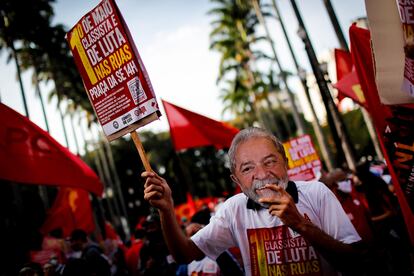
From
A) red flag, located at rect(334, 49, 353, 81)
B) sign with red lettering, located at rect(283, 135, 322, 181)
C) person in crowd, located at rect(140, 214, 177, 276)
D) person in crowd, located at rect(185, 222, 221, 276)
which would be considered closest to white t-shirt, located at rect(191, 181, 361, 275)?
person in crowd, located at rect(185, 222, 221, 276)

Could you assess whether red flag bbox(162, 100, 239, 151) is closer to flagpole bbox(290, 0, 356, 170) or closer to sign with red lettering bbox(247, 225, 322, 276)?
flagpole bbox(290, 0, 356, 170)

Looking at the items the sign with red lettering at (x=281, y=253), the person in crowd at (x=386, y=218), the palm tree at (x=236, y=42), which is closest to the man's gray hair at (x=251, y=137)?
the sign with red lettering at (x=281, y=253)

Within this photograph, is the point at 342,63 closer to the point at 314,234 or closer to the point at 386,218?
the point at 386,218

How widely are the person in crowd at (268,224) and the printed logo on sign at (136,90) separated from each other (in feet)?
1.83

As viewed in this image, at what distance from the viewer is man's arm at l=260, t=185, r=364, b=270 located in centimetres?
162

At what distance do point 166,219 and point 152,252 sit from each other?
3.32m

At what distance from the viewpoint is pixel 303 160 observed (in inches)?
259

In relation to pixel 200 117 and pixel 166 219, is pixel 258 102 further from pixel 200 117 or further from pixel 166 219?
pixel 166 219

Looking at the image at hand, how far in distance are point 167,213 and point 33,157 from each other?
140 inches

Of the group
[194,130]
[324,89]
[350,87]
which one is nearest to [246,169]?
[350,87]

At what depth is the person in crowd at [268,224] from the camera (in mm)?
1690

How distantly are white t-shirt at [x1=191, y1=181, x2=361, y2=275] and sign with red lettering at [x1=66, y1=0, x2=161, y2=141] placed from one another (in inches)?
34.8

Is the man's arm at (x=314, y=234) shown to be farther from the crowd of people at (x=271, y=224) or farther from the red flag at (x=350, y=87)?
the red flag at (x=350, y=87)

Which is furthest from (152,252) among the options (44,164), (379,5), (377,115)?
(379,5)
